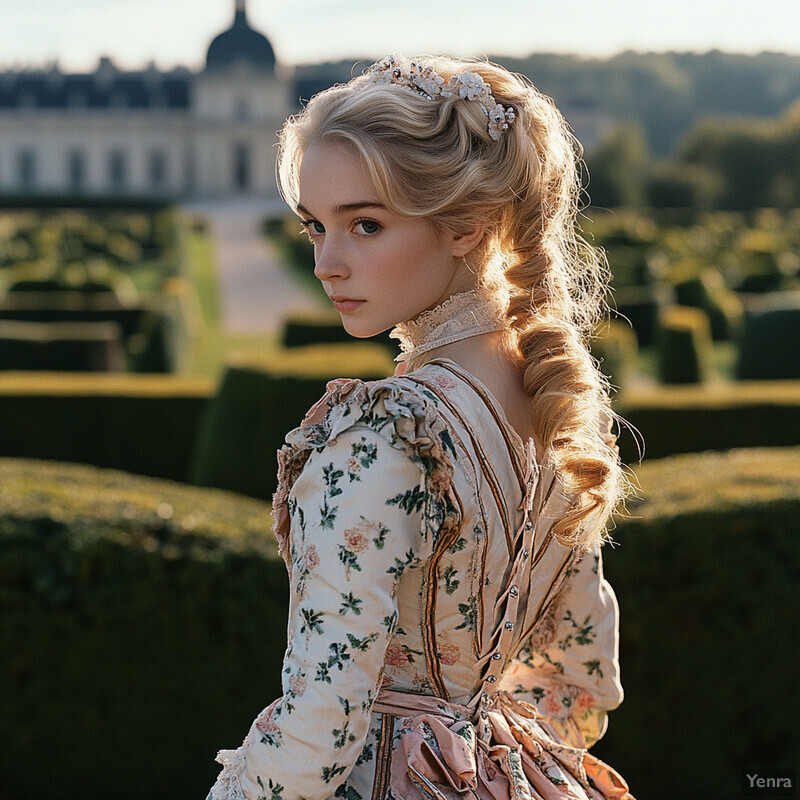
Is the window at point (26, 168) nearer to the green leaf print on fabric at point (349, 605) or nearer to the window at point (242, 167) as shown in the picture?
the window at point (242, 167)

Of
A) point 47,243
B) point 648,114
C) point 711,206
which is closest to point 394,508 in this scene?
point 47,243

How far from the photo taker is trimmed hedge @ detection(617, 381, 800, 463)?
567cm

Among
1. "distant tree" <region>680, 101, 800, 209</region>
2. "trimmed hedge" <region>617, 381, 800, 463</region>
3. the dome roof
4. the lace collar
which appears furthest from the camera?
the dome roof

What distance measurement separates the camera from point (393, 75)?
120cm

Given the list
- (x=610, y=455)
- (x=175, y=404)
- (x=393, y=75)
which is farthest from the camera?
(x=175, y=404)

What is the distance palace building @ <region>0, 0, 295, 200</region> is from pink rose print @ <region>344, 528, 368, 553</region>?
164 ft

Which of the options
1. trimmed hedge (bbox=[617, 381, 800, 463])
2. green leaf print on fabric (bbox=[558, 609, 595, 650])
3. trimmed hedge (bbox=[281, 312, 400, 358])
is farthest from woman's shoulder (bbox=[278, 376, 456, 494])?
trimmed hedge (bbox=[281, 312, 400, 358])

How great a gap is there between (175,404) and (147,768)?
3.76 m

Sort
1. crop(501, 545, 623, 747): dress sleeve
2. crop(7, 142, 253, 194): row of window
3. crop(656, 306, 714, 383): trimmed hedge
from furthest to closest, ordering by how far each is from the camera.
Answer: crop(7, 142, 253, 194): row of window < crop(656, 306, 714, 383): trimmed hedge < crop(501, 545, 623, 747): dress sleeve

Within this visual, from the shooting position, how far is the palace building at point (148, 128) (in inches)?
1982

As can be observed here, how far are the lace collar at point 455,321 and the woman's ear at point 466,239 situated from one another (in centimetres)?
6

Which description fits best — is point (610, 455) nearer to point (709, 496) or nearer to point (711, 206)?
point (709, 496)

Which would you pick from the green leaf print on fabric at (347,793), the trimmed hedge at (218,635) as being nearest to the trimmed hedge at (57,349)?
the trimmed hedge at (218,635)

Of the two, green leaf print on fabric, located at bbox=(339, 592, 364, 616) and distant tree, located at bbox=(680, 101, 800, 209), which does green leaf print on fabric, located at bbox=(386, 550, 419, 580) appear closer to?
green leaf print on fabric, located at bbox=(339, 592, 364, 616)
